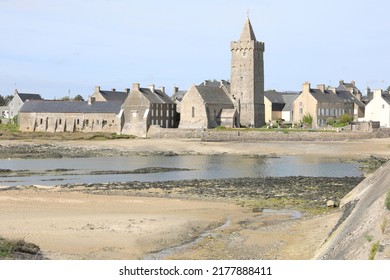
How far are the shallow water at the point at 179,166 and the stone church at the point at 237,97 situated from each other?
19058 millimetres

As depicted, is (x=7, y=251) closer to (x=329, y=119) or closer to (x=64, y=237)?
(x=64, y=237)

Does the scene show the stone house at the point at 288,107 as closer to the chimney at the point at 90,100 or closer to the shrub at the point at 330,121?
the shrub at the point at 330,121

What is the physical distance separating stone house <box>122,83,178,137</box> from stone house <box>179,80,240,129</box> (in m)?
2.69

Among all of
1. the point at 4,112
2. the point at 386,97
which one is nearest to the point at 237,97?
the point at 386,97

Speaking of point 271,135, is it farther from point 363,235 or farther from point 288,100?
point 363,235

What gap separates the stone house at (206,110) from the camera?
7019 cm

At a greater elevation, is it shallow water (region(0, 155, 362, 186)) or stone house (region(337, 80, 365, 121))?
stone house (region(337, 80, 365, 121))

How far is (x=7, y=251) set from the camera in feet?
45.6

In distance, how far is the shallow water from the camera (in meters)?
35.8

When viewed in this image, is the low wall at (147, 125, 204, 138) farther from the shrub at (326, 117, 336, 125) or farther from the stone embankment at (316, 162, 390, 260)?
the stone embankment at (316, 162, 390, 260)

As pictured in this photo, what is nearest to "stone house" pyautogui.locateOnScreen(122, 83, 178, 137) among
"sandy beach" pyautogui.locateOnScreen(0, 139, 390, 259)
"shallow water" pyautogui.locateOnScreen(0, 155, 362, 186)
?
"shallow water" pyautogui.locateOnScreen(0, 155, 362, 186)

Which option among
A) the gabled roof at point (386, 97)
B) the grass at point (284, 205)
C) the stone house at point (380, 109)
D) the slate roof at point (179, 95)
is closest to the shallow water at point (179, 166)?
the grass at point (284, 205)

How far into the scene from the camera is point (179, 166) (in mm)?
43406

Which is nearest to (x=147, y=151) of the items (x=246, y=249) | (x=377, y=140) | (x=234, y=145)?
(x=234, y=145)
